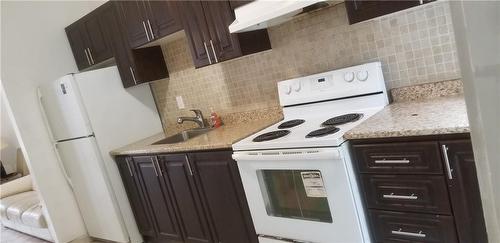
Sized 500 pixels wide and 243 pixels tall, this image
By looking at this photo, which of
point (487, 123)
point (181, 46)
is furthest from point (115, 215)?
point (487, 123)

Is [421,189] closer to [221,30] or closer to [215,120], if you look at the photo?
[221,30]

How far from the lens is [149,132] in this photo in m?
3.27

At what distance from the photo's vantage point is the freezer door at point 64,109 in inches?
111

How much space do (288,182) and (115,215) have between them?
177 cm

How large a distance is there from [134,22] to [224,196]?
150cm

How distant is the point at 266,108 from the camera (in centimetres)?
267

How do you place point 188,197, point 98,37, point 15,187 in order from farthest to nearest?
point 15,187 < point 98,37 < point 188,197

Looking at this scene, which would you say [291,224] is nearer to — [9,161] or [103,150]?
[103,150]

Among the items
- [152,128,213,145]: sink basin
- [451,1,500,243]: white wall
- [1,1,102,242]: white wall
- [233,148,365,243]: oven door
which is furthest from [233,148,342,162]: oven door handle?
[1,1,102,242]: white wall

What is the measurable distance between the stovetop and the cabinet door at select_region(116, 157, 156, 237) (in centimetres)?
123

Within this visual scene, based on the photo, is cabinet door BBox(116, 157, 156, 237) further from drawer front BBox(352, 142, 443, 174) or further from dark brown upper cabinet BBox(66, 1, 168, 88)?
drawer front BBox(352, 142, 443, 174)

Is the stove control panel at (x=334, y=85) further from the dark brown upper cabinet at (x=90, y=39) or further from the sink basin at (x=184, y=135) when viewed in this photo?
the dark brown upper cabinet at (x=90, y=39)

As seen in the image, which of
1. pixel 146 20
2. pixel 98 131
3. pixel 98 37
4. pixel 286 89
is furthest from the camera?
pixel 98 37

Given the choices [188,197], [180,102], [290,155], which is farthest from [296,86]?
[180,102]
